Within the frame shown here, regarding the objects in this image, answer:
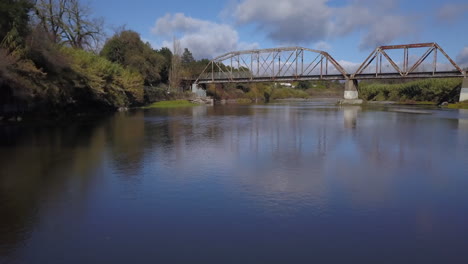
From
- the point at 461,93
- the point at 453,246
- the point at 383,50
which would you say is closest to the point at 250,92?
the point at 383,50

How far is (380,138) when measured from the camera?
22.2 m

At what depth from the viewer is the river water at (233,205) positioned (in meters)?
6.93

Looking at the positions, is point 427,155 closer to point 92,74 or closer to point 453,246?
point 453,246

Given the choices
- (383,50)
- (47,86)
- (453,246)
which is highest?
(383,50)

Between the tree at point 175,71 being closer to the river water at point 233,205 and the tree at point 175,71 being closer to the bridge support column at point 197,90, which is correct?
the bridge support column at point 197,90

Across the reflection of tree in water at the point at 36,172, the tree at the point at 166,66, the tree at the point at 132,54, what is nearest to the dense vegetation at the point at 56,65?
the tree at the point at 132,54

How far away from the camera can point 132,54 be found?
249 feet

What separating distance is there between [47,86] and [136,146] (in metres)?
15.9

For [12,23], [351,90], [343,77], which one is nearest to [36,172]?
[12,23]

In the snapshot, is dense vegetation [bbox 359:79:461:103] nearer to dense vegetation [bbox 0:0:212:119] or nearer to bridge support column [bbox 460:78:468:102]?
bridge support column [bbox 460:78:468:102]

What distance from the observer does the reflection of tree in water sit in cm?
834

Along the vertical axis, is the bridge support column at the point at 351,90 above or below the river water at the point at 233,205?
above

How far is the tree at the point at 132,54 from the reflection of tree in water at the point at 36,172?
53466mm

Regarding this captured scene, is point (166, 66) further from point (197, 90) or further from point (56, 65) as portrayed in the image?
point (56, 65)
